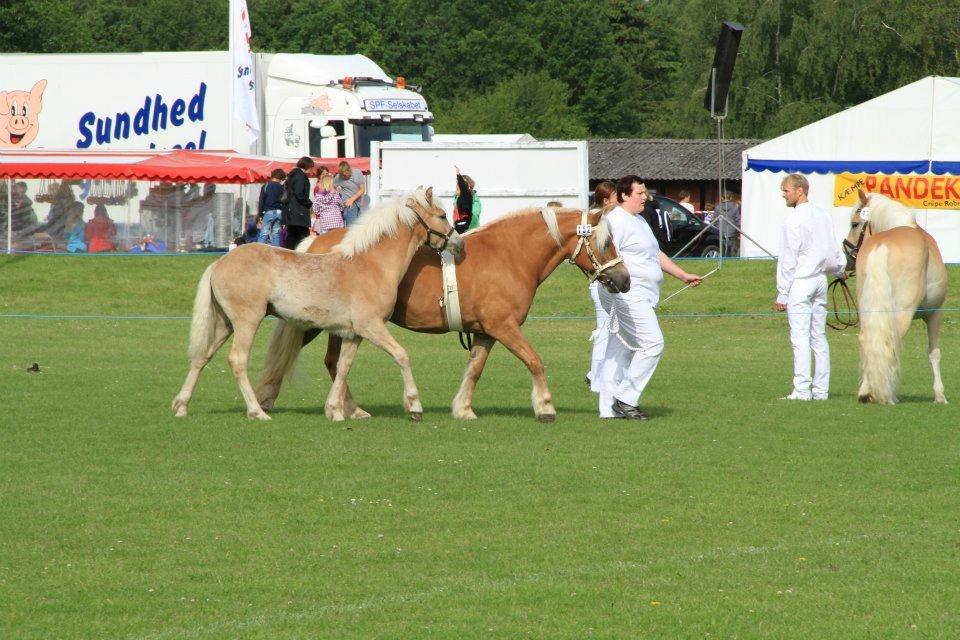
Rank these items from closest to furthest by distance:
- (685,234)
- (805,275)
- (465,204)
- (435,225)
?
(435,225), (805,275), (465,204), (685,234)

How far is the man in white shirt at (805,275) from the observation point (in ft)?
47.6

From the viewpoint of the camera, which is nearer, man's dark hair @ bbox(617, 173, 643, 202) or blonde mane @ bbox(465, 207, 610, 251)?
blonde mane @ bbox(465, 207, 610, 251)

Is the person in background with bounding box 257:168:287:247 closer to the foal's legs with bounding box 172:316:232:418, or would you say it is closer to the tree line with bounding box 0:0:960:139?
the foal's legs with bounding box 172:316:232:418

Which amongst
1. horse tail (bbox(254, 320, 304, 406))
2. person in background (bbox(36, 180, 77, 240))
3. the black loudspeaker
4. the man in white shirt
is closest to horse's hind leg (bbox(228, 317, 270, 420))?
horse tail (bbox(254, 320, 304, 406))

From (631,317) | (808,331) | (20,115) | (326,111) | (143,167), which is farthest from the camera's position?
(326,111)

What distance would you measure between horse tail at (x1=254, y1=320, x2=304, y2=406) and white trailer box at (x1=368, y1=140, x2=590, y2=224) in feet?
63.8

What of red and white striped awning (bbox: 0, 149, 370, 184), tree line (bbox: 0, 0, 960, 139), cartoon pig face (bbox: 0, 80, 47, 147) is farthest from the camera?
tree line (bbox: 0, 0, 960, 139)

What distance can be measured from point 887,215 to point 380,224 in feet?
19.4

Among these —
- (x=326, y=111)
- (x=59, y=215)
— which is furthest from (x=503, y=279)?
(x=326, y=111)

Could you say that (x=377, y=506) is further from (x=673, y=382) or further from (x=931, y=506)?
(x=673, y=382)

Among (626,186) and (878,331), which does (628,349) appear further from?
(878,331)

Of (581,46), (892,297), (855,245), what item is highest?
(581,46)

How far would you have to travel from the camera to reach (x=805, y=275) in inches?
573

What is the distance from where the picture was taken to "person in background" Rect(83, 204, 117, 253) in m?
31.7
